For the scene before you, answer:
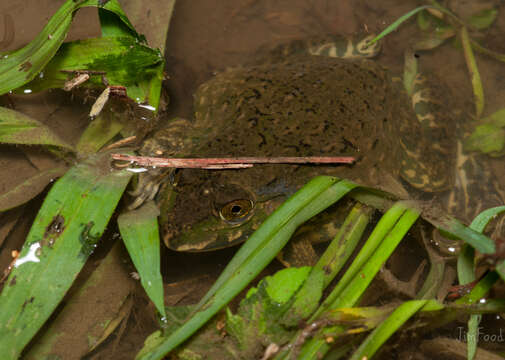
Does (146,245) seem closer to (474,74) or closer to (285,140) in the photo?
(285,140)

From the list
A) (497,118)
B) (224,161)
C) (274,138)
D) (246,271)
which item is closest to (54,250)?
(246,271)

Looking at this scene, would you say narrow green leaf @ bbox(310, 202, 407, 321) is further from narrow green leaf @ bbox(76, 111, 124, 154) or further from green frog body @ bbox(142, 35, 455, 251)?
narrow green leaf @ bbox(76, 111, 124, 154)

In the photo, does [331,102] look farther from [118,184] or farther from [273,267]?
[118,184]

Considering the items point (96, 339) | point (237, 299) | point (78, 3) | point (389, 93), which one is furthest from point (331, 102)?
point (96, 339)

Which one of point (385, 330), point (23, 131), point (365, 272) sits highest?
point (23, 131)

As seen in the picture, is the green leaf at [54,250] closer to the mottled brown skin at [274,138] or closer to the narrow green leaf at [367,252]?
the mottled brown skin at [274,138]

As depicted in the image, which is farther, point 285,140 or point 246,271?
point 285,140
